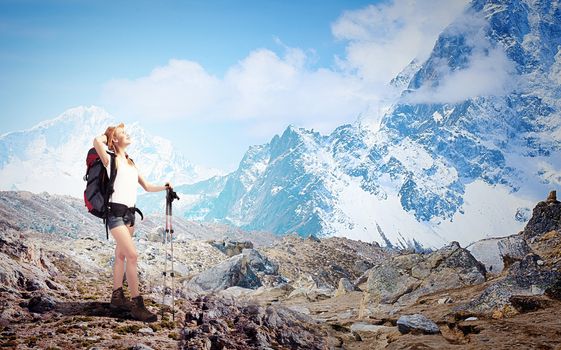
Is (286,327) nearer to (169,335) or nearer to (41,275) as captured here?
(169,335)

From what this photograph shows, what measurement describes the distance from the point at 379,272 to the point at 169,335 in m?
16.5

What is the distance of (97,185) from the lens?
8.59 metres

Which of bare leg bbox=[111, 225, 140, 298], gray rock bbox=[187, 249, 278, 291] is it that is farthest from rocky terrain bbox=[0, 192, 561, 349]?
gray rock bbox=[187, 249, 278, 291]

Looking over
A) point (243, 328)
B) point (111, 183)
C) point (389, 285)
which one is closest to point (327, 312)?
point (389, 285)

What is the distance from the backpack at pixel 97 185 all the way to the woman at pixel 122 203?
0.10 meters

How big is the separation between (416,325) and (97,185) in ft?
32.7

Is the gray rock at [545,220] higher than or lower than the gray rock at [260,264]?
higher

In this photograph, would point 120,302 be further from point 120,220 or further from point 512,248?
point 512,248

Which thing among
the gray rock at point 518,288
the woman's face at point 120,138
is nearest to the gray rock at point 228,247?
the gray rock at point 518,288

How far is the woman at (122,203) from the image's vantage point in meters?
8.50

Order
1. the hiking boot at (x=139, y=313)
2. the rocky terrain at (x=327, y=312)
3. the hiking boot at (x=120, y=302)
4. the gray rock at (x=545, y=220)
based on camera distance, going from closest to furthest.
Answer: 1. the rocky terrain at (x=327, y=312)
2. the hiking boot at (x=139, y=313)
3. the hiking boot at (x=120, y=302)
4. the gray rock at (x=545, y=220)

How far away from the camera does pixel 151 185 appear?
31.8 ft

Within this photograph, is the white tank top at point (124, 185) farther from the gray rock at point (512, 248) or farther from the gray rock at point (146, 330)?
the gray rock at point (512, 248)

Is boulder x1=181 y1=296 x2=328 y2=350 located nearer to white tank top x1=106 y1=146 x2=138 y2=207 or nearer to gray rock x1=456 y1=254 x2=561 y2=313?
white tank top x1=106 y1=146 x2=138 y2=207
